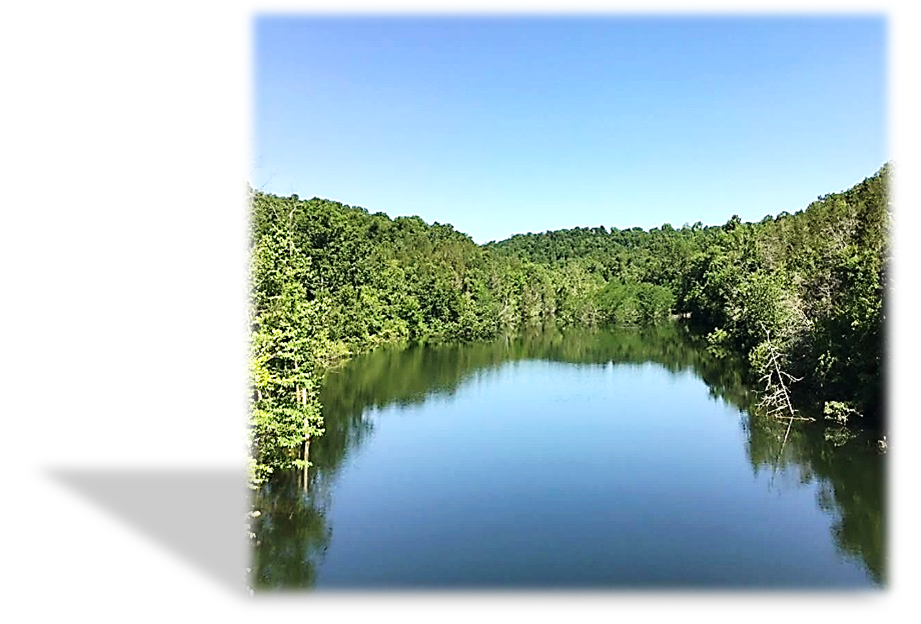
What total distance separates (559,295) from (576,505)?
97.7ft

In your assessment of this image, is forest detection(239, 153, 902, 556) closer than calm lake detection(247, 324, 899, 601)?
No

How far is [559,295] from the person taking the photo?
124ft

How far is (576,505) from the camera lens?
834 cm

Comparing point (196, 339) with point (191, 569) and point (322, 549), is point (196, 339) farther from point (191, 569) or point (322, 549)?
point (322, 549)

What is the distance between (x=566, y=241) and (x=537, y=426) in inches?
1646

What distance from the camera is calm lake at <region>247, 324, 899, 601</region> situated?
637 centimetres

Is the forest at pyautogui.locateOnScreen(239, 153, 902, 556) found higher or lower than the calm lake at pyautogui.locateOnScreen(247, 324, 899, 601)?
higher

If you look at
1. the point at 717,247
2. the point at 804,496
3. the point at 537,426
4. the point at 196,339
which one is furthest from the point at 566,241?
the point at 196,339

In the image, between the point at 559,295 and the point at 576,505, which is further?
the point at 559,295

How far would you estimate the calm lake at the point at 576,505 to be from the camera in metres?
6.37

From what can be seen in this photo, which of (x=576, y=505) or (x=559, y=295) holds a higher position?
(x=559, y=295)

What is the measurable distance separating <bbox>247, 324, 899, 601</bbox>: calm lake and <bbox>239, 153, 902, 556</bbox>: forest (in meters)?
0.84

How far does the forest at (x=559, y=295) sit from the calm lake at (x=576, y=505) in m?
0.84

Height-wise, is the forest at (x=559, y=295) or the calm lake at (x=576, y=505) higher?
the forest at (x=559, y=295)
